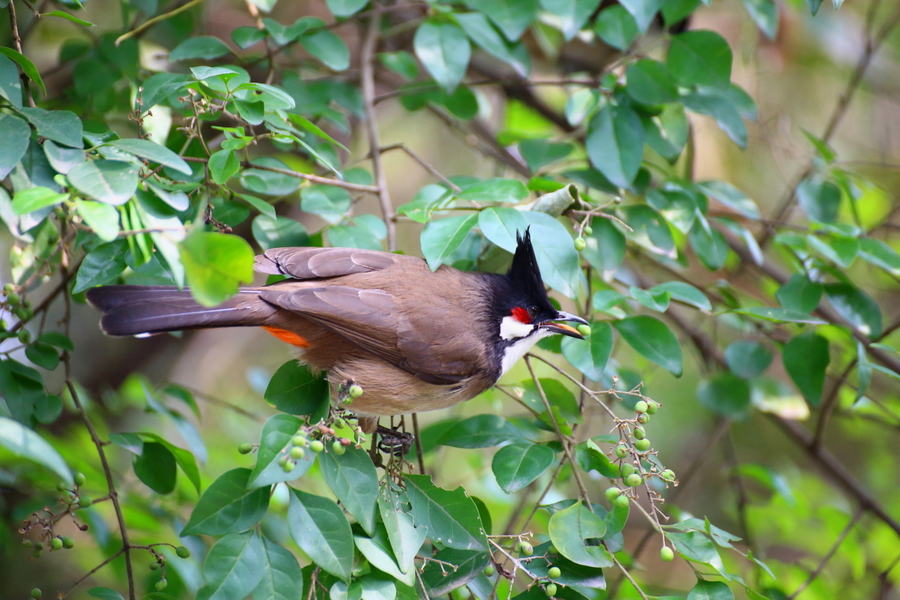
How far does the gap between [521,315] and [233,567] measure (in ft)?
4.07

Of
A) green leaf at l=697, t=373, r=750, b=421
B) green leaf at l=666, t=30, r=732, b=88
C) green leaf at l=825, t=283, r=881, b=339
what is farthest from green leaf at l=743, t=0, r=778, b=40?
green leaf at l=697, t=373, r=750, b=421

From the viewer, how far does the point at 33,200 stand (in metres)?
1.28

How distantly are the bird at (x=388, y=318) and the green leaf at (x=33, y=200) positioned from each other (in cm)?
59

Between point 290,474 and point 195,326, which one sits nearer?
point 290,474

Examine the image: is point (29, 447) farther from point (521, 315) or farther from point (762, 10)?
point (762, 10)

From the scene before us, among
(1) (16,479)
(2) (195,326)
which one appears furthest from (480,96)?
(1) (16,479)

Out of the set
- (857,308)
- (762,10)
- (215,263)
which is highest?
(762,10)

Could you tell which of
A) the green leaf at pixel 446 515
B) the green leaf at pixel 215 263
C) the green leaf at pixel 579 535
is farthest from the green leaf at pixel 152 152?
the green leaf at pixel 579 535

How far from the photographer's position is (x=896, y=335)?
14.4 ft

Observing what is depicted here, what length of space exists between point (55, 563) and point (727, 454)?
3799mm

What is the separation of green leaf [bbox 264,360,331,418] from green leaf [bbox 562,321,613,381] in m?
0.71

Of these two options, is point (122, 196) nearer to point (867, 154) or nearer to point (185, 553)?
point (185, 553)

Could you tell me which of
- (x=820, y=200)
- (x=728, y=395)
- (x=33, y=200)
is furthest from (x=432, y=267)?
(x=820, y=200)

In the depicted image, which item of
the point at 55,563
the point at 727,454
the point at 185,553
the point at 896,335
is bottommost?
the point at 55,563
